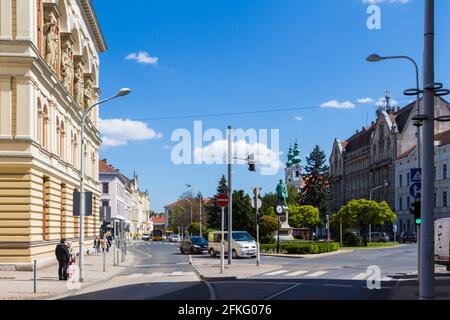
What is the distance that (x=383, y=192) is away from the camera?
106 m

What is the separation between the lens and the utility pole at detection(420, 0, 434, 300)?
466 inches

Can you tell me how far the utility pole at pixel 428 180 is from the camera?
11836mm

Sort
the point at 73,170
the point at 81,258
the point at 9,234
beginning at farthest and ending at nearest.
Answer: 1. the point at 73,170
2. the point at 9,234
3. the point at 81,258

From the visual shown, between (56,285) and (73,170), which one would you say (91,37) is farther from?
(56,285)

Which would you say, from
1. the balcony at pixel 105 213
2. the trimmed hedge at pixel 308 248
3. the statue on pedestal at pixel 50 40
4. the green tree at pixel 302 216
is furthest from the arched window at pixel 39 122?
the green tree at pixel 302 216

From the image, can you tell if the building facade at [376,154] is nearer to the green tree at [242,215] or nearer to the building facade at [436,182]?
the building facade at [436,182]

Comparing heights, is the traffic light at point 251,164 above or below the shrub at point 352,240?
above

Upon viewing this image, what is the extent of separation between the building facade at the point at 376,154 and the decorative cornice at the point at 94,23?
44.1m

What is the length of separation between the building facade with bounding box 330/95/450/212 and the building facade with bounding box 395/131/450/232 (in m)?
2.68

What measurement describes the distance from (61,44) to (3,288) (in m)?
23.7

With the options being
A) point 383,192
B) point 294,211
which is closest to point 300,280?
point 294,211

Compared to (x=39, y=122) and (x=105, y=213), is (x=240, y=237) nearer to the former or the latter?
(x=105, y=213)

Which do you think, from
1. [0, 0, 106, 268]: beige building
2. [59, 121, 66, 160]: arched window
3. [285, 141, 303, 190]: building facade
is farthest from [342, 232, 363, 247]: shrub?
[285, 141, 303, 190]: building facade

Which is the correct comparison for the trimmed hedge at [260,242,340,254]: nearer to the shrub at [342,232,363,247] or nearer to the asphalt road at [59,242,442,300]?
the shrub at [342,232,363,247]
